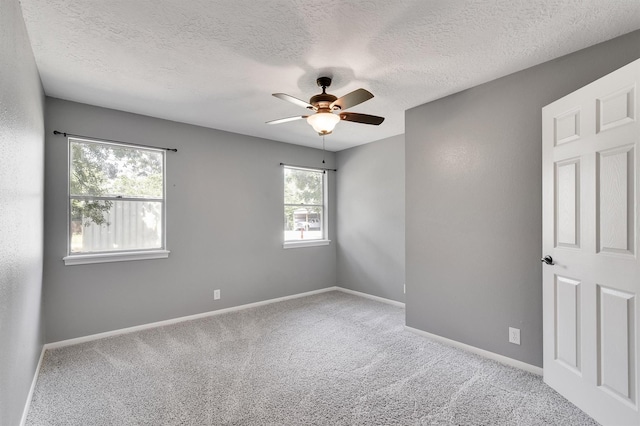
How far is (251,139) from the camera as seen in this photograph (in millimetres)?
4543

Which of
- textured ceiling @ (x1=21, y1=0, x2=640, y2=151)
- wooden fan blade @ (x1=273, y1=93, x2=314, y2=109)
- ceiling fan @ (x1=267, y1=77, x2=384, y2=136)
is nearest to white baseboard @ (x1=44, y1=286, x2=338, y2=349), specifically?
textured ceiling @ (x1=21, y1=0, x2=640, y2=151)

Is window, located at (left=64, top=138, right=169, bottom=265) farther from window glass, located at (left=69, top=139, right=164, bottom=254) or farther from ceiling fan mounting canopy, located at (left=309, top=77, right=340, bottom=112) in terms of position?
ceiling fan mounting canopy, located at (left=309, top=77, right=340, bottom=112)

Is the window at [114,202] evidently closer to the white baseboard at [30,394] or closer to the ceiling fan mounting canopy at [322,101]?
the white baseboard at [30,394]

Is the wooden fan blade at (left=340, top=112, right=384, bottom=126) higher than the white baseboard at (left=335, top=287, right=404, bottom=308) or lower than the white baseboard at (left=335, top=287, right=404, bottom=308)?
higher

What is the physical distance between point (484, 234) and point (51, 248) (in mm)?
4204

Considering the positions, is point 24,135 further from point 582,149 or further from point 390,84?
point 582,149

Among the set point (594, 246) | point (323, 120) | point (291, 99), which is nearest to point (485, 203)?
point (594, 246)

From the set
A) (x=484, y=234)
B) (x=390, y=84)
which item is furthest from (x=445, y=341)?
(x=390, y=84)

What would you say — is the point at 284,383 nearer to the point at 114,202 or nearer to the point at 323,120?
the point at 323,120

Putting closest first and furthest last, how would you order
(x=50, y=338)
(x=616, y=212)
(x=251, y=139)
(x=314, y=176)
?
→ 1. (x=616, y=212)
2. (x=50, y=338)
3. (x=251, y=139)
4. (x=314, y=176)

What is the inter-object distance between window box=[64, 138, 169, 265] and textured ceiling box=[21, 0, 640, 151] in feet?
2.02

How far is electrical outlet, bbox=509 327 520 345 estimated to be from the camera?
2588 mm

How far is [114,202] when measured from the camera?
3436 millimetres

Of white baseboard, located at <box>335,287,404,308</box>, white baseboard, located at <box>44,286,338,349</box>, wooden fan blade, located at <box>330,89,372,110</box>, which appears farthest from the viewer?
white baseboard, located at <box>335,287,404,308</box>
